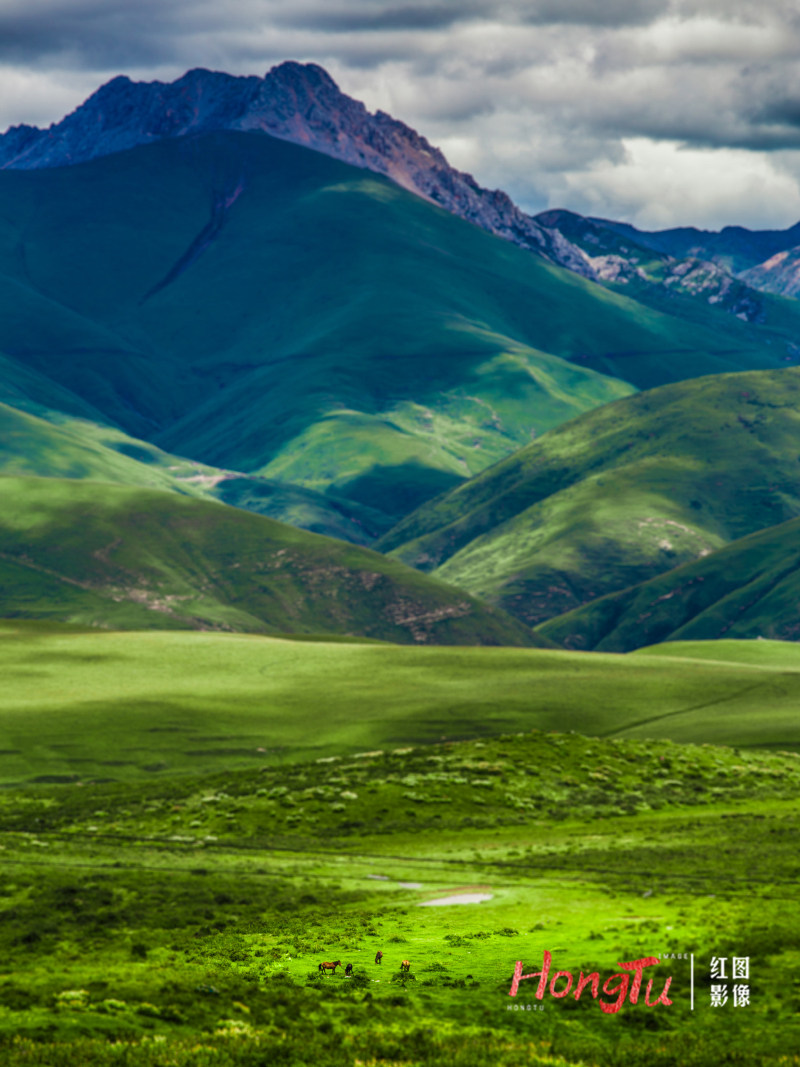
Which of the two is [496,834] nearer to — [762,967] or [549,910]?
[549,910]

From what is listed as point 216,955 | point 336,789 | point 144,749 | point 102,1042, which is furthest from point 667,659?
point 102,1042

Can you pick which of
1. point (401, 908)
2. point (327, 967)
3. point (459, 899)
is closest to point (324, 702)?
point (459, 899)

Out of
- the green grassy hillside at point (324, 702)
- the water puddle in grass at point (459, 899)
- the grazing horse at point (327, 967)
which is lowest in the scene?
the green grassy hillside at point (324, 702)

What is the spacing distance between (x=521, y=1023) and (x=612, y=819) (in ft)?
188

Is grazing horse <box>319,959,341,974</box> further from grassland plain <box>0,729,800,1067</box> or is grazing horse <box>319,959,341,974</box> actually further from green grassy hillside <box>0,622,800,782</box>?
green grassy hillside <box>0,622,800,782</box>

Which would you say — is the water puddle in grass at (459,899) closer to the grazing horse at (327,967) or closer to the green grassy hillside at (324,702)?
the grazing horse at (327,967)

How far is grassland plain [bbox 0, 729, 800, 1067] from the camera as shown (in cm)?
3103

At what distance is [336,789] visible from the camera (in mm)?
95312

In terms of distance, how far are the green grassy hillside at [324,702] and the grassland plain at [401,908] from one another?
2809 cm

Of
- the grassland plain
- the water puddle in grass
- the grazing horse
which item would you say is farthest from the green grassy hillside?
the grazing horse

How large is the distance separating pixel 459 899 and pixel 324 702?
112179 mm

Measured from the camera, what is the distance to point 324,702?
166125 mm

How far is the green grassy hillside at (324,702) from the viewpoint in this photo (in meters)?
Result: 138

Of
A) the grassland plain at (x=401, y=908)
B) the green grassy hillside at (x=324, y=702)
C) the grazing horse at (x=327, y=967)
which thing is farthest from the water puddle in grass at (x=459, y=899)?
the green grassy hillside at (x=324, y=702)
